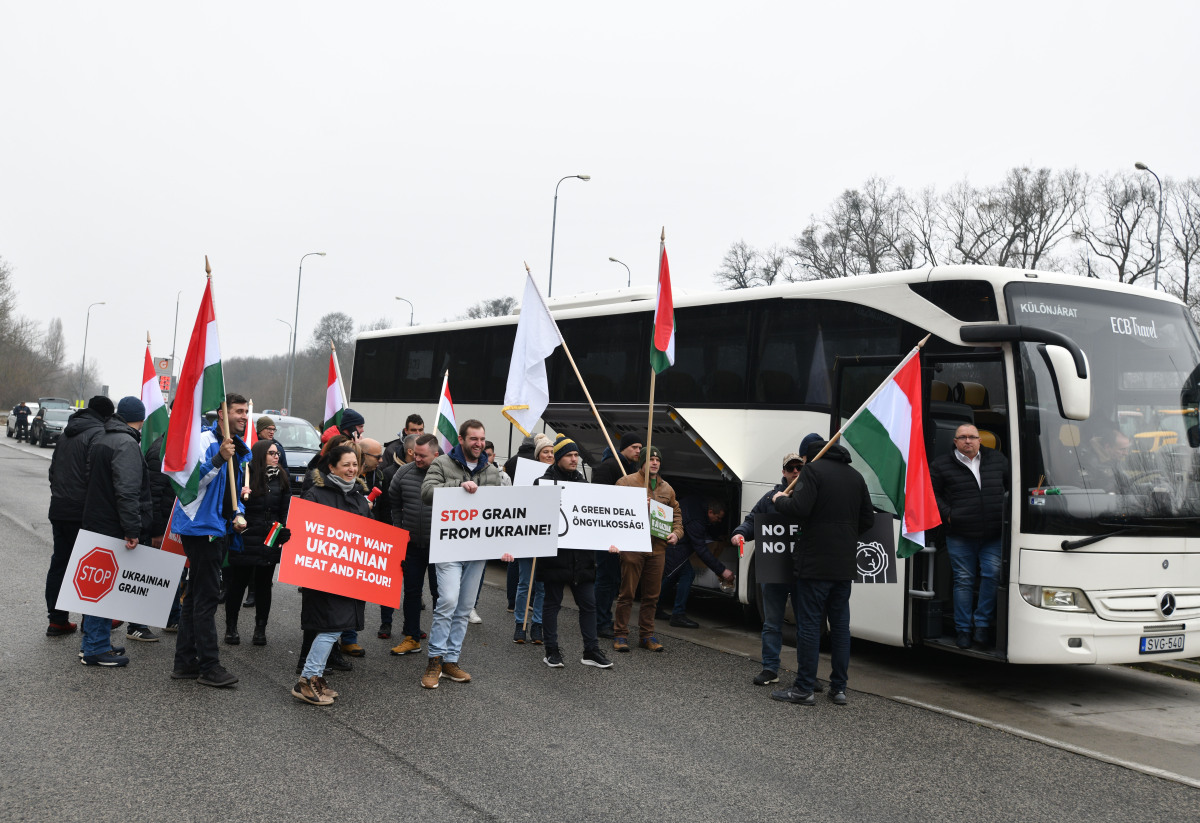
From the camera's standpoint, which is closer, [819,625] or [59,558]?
[819,625]

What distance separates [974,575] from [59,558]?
273 inches

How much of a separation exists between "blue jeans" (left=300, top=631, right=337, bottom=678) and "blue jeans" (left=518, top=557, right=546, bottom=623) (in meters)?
2.60

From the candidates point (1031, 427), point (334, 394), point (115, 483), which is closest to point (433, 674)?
point (115, 483)

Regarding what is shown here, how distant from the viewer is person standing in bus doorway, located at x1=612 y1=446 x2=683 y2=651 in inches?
351

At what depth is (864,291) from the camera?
9.02 meters

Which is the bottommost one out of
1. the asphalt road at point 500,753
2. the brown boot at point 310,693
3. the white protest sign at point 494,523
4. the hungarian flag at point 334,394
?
the asphalt road at point 500,753

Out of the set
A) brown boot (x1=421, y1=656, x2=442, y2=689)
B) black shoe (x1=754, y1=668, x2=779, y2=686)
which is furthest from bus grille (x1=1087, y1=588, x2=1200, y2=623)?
brown boot (x1=421, y1=656, x2=442, y2=689)

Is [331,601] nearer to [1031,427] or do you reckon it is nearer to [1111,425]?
[1031,427]

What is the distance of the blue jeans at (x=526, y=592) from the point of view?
9.02m

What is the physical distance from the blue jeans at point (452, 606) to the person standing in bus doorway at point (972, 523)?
360 centimetres

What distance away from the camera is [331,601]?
6.63 metres

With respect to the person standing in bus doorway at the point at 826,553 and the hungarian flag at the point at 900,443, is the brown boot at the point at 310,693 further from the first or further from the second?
the hungarian flag at the point at 900,443

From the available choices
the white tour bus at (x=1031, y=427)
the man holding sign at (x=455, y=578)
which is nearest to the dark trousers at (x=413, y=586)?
the man holding sign at (x=455, y=578)

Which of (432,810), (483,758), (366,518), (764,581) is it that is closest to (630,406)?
(764,581)
